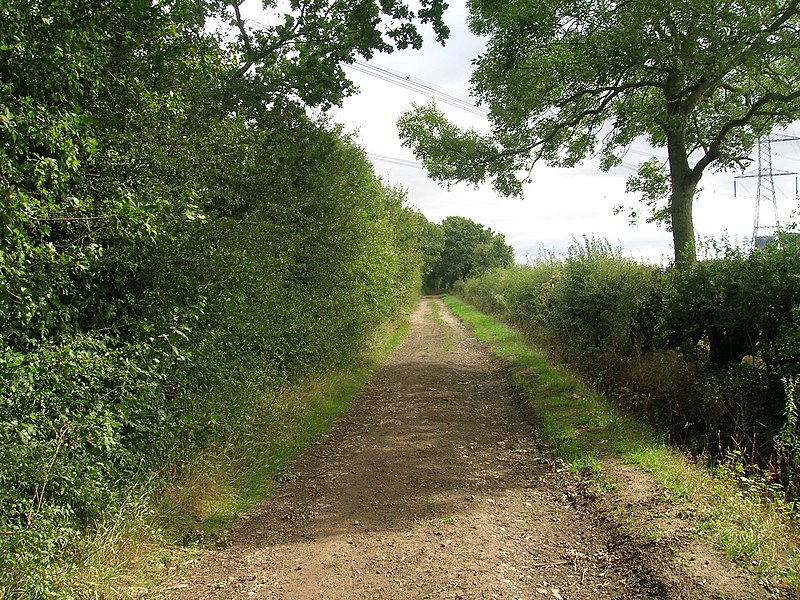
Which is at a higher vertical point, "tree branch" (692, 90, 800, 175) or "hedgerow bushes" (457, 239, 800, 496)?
"tree branch" (692, 90, 800, 175)

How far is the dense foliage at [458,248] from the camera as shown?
227 ft

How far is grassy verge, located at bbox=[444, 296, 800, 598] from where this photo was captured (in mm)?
4230

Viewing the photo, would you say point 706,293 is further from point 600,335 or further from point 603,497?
point 603,497

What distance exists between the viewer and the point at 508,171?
15344mm

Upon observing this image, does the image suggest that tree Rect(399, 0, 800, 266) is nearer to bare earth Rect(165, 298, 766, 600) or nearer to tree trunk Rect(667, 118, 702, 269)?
tree trunk Rect(667, 118, 702, 269)

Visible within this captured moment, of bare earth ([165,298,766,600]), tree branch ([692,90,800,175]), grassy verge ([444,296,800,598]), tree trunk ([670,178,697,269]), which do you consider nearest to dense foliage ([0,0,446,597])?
bare earth ([165,298,766,600])

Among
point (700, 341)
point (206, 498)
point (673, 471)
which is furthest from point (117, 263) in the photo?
point (700, 341)

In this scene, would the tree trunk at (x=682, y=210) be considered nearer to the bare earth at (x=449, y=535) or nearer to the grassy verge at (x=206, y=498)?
the bare earth at (x=449, y=535)

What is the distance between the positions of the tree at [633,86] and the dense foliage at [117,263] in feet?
19.8

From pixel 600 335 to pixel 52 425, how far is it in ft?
37.2

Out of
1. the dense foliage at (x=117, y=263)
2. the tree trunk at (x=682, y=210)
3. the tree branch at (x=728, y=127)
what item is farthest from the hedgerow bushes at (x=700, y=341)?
the dense foliage at (x=117, y=263)

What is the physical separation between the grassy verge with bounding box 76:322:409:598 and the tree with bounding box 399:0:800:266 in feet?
26.5

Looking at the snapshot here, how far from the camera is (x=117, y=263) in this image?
5.07m

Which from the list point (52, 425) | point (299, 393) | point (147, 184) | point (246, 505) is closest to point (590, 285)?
point (299, 393)
